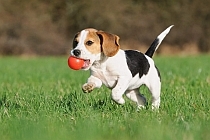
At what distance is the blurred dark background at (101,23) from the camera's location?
37312 millimetres

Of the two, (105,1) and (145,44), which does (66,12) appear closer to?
(105,1)

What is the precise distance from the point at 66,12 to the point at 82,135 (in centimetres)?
3453

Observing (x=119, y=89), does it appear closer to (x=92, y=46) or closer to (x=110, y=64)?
(x=110, y=64)

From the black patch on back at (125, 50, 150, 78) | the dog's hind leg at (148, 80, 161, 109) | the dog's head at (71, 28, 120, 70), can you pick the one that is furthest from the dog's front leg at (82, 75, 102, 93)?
the dog's hind leg at (148, 80, 161, 109)

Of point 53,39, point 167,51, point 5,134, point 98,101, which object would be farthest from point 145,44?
point 5,134

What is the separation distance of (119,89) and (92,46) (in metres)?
0.60

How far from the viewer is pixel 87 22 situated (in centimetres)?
3750

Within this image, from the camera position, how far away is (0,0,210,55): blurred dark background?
37312 millimetres

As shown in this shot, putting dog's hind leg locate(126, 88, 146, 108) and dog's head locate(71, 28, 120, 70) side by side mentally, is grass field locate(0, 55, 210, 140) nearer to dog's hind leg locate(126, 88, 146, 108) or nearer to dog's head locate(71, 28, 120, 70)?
dog's hind leg locate(126, 88, 146, 108)

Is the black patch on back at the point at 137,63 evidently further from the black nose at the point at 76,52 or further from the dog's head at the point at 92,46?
the black nose at the point at 76,52

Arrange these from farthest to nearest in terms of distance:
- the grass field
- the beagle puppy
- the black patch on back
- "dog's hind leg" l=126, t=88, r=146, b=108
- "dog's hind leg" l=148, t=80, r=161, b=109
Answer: "dog's hind leg" l=126, t=88, r=146, b=108 → "dog's hind leg" l=148, t=80, r=161, b=109 → the black patch on back → the beagle puppy → the grass field

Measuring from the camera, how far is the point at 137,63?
6.57 meters

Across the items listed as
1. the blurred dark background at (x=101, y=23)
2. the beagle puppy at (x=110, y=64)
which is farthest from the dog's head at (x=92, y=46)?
the blurred dark background at (x=101, y=23)

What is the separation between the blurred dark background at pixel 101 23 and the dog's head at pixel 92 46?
3092 centimetres
